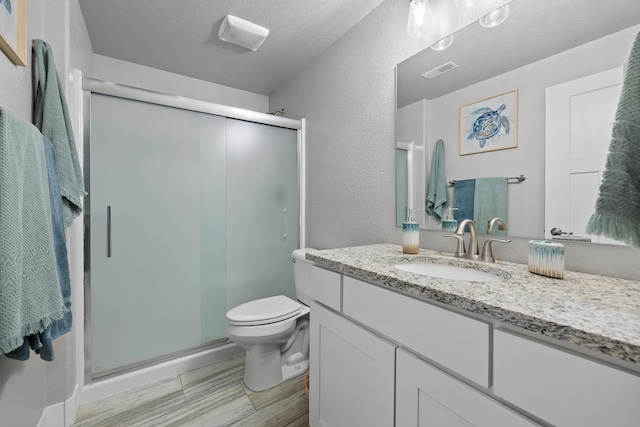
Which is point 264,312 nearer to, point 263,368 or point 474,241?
point 263,368

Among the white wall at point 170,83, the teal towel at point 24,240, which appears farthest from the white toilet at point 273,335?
the white wall at point 170,83

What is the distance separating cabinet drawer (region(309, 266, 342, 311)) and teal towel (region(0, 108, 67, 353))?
0.84 m

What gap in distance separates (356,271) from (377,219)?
0.75 m

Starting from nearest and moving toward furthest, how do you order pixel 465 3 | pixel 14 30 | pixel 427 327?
pixel 427 327, pixel 14 30, pixel 465 3

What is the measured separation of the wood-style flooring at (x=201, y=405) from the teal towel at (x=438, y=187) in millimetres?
1263

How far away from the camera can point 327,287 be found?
1.10 m

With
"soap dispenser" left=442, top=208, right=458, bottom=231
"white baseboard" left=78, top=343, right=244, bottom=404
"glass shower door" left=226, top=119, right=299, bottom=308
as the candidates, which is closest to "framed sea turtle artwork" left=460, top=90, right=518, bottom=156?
"soap dispenser" left=442, top=208, right=458, bottom=231

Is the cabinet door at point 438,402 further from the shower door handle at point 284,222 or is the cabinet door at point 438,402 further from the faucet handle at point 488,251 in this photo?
the shower door handle at point 284,222

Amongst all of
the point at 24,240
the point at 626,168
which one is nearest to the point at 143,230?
the point at 24,240

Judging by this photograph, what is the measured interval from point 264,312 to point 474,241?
48.4 inches

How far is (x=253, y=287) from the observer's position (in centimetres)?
209

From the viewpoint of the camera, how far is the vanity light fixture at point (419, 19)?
4.21 feet

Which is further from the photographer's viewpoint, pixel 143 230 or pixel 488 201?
pixel 143 230

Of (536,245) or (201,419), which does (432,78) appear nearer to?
(536,245)
